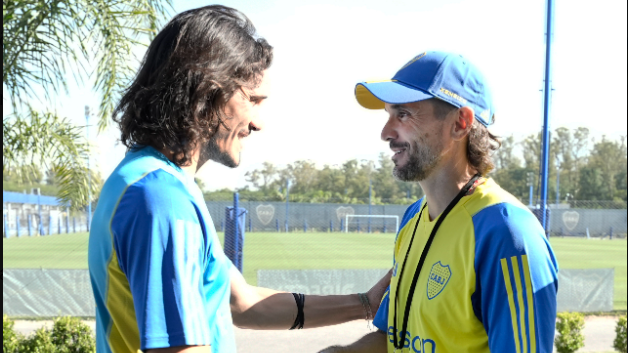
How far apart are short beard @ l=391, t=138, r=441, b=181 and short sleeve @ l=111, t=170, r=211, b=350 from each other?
3.44 feet

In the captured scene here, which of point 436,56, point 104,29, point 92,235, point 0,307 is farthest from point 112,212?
point 104,29

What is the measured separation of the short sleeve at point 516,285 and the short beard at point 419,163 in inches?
18.5

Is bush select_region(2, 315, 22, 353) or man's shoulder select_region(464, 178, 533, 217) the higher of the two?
man's shoulder select_region(464, 178, 533, 217)

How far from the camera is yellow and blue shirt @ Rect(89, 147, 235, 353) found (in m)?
1.12

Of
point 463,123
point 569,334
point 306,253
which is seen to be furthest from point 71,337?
point 306,253

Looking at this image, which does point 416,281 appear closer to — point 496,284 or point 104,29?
point 496,284

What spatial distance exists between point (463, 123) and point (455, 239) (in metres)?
0.49

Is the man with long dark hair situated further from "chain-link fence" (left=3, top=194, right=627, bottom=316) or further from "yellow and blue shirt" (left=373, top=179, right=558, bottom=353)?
"chain-link fence" (left=3, top=194, right=627, bottom=316)

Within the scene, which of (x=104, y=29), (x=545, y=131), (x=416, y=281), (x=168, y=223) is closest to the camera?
(x=168, y=223)

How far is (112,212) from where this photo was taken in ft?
3.83

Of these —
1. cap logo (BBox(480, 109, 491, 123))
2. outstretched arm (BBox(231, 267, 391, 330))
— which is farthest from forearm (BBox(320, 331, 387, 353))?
cap logo (BBox(480, 109, 491, 123))

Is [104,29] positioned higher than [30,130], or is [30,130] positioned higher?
[104,29]

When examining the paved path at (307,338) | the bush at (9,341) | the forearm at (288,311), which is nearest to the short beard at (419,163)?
the forearm at (288,311)

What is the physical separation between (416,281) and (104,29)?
16.6 feet
